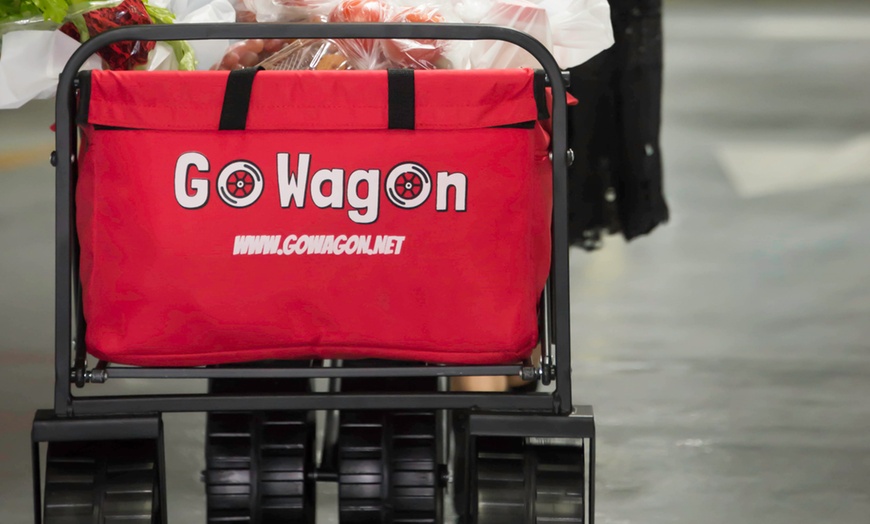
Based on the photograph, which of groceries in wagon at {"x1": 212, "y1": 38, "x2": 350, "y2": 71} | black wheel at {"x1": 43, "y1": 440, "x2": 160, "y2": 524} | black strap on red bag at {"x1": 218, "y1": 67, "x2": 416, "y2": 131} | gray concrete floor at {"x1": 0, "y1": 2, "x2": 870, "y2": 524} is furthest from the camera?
gray concrete floor at {"x1": 0, "y1": 2, "x2": 870, "y2": 524}

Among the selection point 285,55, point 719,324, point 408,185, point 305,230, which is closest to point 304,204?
point 305,230

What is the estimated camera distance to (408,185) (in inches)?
56.4

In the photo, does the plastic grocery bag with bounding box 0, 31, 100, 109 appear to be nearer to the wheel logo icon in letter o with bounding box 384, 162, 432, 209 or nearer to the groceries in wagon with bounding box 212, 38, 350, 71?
the groceries in wagon with bounding box 212, 38, 350, 71

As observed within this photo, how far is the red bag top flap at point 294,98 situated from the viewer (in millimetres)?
1415

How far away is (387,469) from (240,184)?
0.56 m

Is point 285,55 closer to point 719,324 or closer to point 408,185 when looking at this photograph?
point 408,185

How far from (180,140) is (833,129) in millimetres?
4849

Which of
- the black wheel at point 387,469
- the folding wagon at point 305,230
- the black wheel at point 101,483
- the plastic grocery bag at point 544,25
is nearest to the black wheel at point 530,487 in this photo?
the folding wagon at point 305,230

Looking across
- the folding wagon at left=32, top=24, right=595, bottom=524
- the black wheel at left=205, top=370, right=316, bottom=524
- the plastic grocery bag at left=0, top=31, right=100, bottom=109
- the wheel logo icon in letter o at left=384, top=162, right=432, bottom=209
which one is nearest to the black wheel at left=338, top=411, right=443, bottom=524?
the black wheel at left=205, top=370, right=316, bottom=524

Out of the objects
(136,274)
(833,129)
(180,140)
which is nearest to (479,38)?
(180,140)

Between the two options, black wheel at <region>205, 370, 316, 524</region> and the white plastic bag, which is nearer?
the white plastic bag

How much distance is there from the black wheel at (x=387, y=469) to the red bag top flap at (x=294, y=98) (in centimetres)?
55

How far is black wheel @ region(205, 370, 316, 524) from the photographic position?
1744 millimetres

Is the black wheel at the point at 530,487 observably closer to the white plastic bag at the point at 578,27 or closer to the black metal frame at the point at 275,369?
the black metal frame at the point at 275,369
